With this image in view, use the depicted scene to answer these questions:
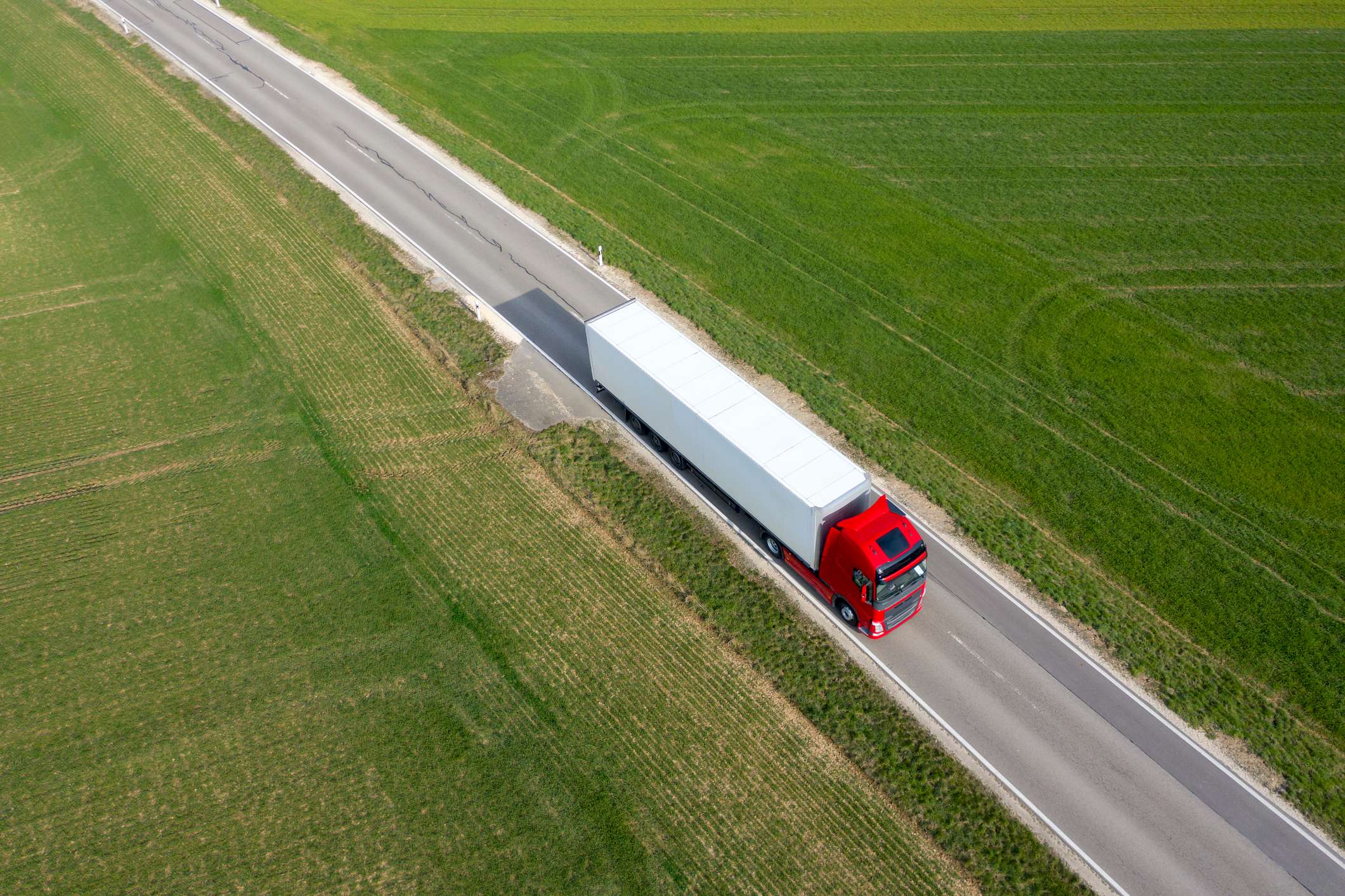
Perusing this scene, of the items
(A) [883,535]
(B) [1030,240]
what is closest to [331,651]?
(A) [883,535]

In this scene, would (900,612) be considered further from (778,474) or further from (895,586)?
(778,474)

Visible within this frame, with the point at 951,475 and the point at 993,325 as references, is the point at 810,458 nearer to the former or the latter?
the point at 951,475

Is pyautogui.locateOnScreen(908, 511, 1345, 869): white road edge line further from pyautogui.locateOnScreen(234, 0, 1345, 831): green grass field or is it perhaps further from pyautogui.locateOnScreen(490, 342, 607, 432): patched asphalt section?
pyautogui.locateOnScreen(490, 342, 607, 432): patched asphalt section

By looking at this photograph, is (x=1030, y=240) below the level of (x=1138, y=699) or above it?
above

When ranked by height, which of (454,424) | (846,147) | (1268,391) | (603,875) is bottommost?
(603,875)

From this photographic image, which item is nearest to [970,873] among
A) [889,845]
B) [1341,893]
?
[889,845]

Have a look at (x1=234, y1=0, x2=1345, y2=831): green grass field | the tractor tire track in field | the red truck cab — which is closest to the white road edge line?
(x1=234, y1=0, x2=1345, y2=831): green grass field

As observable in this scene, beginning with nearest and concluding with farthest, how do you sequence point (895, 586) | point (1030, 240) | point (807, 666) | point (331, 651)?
point (895, 586) < point (807, 666) < point (331, 651) < point (1030, 240)
